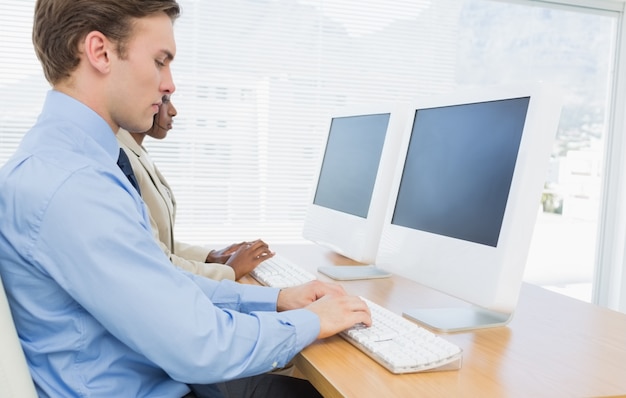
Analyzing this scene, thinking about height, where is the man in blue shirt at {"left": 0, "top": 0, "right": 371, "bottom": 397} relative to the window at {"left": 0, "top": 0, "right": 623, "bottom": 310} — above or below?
below

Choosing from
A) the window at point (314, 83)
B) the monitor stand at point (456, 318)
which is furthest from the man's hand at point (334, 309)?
the window at point (314, 83)

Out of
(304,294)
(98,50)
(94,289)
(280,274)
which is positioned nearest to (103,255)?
→ (94,289)

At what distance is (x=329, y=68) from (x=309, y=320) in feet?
8.68

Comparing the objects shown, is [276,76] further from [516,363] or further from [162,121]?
[516,363]

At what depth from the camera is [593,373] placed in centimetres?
101

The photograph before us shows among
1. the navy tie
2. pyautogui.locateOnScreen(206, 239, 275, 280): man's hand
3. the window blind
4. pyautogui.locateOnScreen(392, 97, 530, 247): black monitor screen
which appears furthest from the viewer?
the window blind

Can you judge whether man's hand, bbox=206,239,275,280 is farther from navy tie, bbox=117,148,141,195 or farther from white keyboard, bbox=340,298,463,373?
white keyboard, bbox=340,298,463,373

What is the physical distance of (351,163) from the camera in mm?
1909

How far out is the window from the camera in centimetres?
326

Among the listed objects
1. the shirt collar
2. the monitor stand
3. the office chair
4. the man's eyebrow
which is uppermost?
the man's eyebrow

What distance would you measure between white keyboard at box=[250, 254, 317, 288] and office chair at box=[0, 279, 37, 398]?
746 millimetres

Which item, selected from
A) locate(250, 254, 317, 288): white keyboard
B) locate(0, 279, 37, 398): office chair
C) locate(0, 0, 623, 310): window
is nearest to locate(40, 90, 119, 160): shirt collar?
locate(0, 279, 37, 398): office chair

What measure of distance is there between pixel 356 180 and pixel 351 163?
9 cm

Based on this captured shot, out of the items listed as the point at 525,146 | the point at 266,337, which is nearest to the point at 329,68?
the point at 525,146
